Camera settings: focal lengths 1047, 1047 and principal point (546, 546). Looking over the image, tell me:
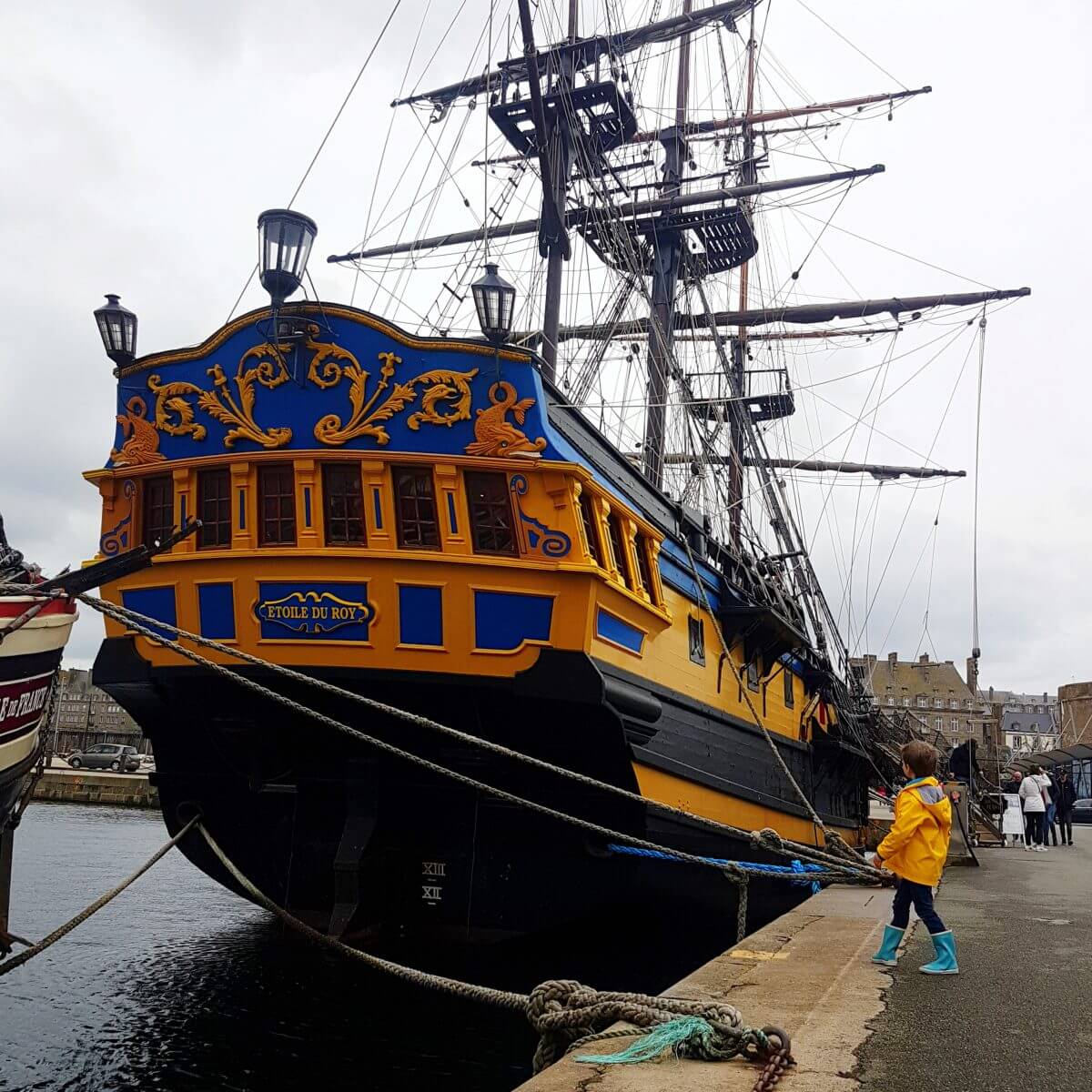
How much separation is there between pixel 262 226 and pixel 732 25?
16.4m

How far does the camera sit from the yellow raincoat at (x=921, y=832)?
4.58 meters

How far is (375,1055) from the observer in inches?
267

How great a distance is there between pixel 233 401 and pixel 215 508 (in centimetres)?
83

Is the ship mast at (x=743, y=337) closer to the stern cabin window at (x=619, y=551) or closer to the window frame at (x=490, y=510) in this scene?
the stern cabin window at (x=619, y=551)

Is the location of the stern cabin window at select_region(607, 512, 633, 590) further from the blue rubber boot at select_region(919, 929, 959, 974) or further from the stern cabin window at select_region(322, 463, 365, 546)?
the blue rubber boot at select_region(919, 929, 959, 974)

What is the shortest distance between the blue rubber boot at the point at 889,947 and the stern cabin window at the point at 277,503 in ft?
16.1

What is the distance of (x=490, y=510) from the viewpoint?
24.7ft

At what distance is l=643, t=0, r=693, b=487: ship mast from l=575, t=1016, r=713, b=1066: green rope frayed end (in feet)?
35.8

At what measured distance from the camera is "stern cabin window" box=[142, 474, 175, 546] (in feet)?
26.8

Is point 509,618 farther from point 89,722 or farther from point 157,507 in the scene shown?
point 89,722

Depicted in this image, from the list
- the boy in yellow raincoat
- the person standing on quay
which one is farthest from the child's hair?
the person standing on quay

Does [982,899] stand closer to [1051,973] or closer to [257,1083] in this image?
[1051,973]

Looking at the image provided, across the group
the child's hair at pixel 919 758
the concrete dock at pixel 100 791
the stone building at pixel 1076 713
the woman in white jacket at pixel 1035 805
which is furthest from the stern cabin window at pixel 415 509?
the stone building at pixel 1076 713

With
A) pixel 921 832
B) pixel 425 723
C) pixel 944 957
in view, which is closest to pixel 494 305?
pixel 425 723
